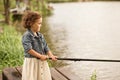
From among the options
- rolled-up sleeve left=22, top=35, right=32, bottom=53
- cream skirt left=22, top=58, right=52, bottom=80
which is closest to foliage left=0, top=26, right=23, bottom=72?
cream skirt left=22, top=58, right=52, bottom=80

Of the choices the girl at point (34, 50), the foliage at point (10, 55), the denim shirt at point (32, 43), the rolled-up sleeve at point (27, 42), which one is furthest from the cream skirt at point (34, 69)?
the foliage at point (10, 55)

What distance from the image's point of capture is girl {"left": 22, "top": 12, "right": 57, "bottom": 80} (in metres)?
4.83

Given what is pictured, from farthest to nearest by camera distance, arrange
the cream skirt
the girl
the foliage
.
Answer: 1. the foliage
2. the cream skirt
3. the girl

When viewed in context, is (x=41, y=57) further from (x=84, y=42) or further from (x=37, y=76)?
(x=84, y=42)

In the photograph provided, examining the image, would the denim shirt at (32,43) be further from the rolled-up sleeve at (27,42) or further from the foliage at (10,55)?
the foliage at (10,55)

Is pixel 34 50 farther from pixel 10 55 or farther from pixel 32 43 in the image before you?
pixel 10 55

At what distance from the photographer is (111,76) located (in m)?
8.64

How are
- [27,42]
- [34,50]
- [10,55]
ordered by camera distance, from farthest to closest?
1. [10,55]
2. [34,50]
3. [27,42]

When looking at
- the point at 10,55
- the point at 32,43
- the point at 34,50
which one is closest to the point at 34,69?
the point at 34,50

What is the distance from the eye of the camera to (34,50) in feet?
16.2

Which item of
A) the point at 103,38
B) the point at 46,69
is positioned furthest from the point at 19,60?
the point at 103,38

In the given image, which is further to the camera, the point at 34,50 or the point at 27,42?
the point at 34,50

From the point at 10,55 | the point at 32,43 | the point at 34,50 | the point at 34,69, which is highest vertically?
the point at 32,43

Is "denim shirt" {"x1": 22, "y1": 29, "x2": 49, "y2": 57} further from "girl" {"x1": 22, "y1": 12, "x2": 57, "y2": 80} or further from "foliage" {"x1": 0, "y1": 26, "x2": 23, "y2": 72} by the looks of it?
"foliage" {"x1": 0, "y1": 26, "x2": 23, "y2": 72}
